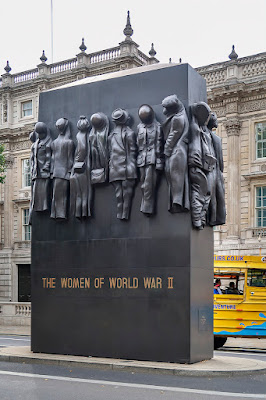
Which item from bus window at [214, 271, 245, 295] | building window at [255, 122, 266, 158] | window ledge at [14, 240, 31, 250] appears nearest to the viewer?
bus window at [214, 271, 245, 295]

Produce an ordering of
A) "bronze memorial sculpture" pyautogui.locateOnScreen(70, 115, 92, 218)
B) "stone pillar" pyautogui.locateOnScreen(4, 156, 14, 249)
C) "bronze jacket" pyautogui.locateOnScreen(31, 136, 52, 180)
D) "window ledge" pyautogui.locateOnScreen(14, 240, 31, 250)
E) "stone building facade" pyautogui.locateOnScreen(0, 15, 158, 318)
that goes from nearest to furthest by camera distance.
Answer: "bronze memorial sculpture" pyautogui.locateOnScreen(70, 115, 92, 218)
"bronze jacket" pyautogui.locateOnScreen(31, 136, 52, 180)
"stone building facade" pyautogui.locateOnScreen(0, 15, 158, 318)
"window ledge" pyautogui.locateOnScreen(14, 240, 31, 250)
"stone pillar" pyautogui.locateOnScreen(4, 156, 14, 249)

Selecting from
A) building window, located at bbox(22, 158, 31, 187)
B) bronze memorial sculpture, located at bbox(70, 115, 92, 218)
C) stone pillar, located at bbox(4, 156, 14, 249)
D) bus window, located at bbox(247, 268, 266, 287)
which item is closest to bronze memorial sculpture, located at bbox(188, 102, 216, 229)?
bronze memorial sculpture, located at bbox(70, 115, 92, 218)

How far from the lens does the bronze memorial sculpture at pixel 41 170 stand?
47.3ft

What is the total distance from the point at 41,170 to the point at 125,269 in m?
3.10

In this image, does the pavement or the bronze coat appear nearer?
the pavement

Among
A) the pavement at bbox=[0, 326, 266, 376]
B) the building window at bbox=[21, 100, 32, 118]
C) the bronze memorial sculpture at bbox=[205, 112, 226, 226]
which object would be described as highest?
the building window at bbox=[21, 100, 32, 118]

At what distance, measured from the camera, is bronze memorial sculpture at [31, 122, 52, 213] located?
1441 centimetres

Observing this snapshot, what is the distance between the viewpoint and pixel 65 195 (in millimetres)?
14180

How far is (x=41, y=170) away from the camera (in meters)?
14.4

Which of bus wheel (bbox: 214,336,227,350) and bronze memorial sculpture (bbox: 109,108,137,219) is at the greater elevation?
bronze memorial sculpture (bbox: 109,108,137,219)

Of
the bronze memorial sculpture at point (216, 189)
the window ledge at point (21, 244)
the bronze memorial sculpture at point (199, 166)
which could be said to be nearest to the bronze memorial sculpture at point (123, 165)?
the bronze memorial sculpture at point (199, 166)

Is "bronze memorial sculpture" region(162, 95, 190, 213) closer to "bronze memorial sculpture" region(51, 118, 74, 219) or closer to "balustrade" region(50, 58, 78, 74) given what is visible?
"bronze memorial sculpture" region(51, 118, 74, 219)

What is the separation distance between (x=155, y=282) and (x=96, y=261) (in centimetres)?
154

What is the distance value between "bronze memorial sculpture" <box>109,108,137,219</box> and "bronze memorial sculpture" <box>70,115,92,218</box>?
2.21 feet
